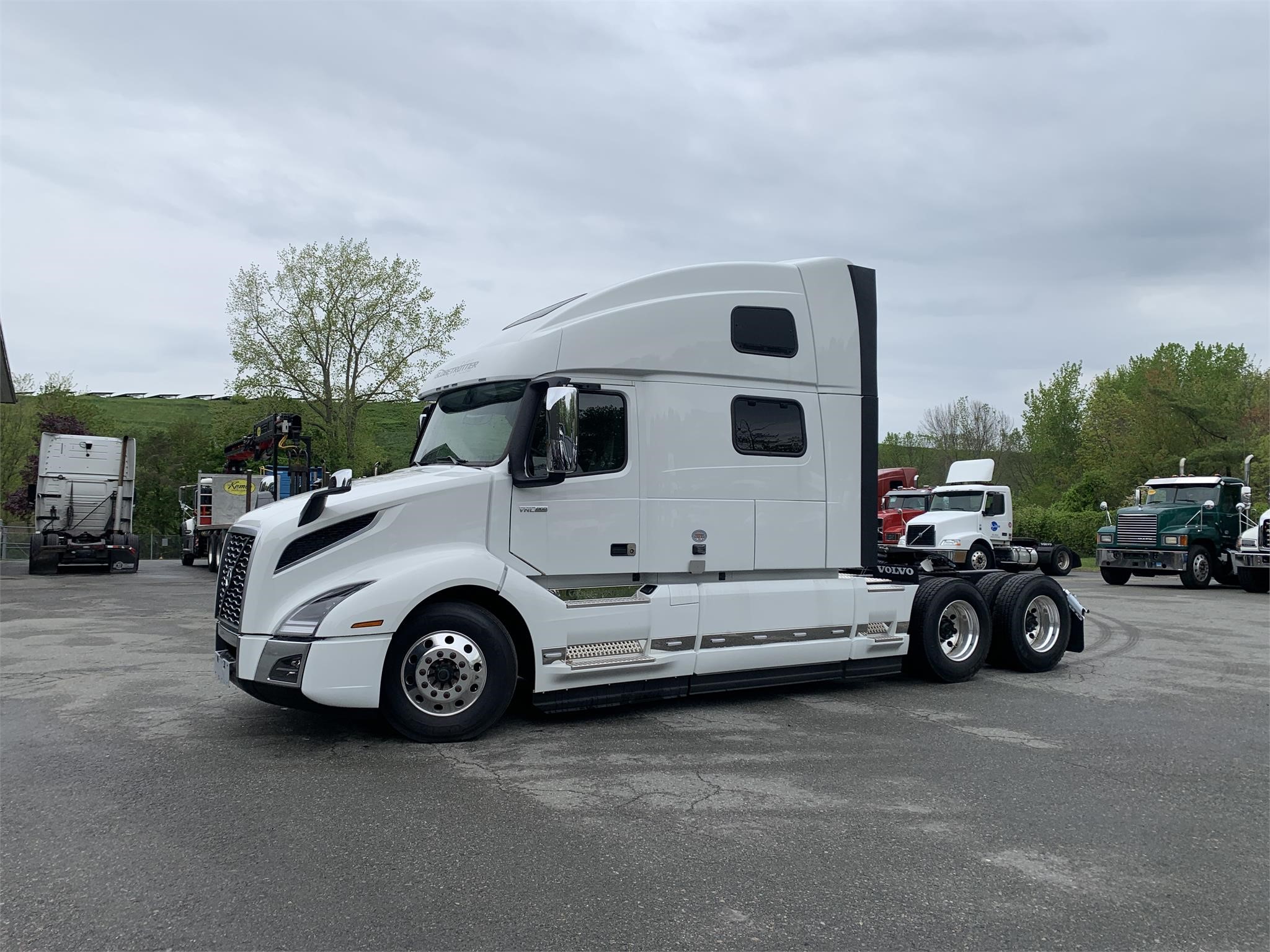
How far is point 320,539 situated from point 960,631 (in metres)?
6.07

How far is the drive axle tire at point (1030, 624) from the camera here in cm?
928

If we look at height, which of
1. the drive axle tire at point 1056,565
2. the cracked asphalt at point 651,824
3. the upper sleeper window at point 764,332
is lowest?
the cracked asphalt at point 651,824

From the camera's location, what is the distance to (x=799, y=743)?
21.1 feet

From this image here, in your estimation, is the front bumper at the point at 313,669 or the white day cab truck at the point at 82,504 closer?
A: the front bumper at the point at 313,669

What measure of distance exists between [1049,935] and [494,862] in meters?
2.28

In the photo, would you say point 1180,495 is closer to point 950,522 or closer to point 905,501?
point 950,522

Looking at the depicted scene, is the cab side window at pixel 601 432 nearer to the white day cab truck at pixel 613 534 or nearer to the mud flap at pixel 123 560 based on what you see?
the white day cab truck at pixel 613 534

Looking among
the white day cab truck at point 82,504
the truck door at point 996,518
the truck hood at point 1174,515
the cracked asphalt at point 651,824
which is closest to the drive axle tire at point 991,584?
the cracked asphalt at point 651,824

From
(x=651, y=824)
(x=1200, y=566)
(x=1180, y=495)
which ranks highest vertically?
(x=1180, y=495)

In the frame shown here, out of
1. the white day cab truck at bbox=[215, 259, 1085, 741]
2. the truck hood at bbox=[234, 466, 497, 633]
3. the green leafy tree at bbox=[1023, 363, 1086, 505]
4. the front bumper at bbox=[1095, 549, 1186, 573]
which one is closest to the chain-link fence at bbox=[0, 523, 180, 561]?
the truck hood at bbox=[234, 466, 497, 633]

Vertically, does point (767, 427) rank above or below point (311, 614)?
above

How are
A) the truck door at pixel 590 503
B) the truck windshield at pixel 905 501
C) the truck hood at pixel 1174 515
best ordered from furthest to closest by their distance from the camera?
the truck windshield at pixel 905 501, the truck hood at pixel 1174 515, the truck door at pixel 590 503

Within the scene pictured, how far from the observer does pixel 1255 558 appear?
21.1 meters

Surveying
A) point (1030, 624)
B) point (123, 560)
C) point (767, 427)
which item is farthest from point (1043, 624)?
point (123, 560)
